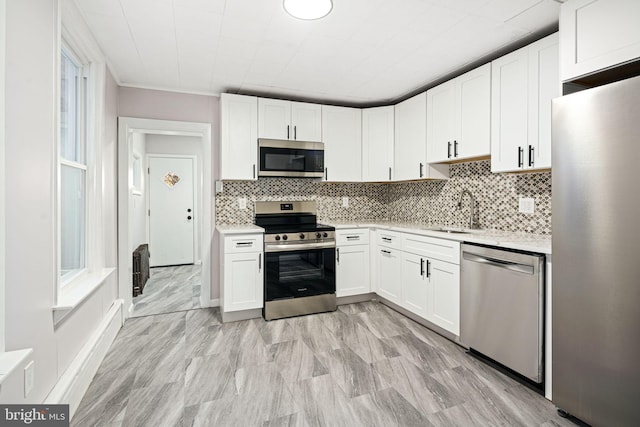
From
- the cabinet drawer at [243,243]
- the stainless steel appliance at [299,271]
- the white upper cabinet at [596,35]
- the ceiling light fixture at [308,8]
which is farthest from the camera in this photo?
the stainless steel appliance at [299,271]

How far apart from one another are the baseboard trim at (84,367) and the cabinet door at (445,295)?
8.49ft

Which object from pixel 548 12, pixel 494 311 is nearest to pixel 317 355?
pixel 494 311

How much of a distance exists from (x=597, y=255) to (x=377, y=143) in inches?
104

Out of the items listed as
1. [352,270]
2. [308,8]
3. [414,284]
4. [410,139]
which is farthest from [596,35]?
[352,270]

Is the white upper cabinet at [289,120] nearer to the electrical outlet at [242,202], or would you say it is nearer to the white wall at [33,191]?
the electrical outlet at [242,202]

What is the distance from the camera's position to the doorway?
143 inches

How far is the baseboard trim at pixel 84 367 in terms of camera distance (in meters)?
1.70

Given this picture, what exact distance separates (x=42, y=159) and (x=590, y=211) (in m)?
2.72

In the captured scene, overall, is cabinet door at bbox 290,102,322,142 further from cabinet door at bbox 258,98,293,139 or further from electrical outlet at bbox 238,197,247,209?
electrical outlet at bbox 238,197,247,209

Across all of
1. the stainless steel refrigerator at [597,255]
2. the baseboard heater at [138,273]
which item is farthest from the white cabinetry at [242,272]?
the stainless steel refrigerator at [597,255]

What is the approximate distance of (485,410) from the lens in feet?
6.05

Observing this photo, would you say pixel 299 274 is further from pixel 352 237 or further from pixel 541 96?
pixel 541 96

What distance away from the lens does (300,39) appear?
2414 millimetres

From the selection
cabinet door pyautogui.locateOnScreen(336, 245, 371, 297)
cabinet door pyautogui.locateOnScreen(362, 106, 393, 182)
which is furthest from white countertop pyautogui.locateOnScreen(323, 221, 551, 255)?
cabinet door pyautogui.locateOnScreen(362, 106, 393, 182)
